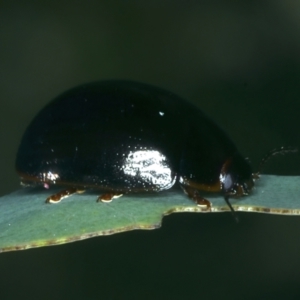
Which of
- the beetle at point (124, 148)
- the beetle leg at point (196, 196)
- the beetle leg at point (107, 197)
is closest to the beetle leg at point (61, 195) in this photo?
the beetle at point (124, 148)

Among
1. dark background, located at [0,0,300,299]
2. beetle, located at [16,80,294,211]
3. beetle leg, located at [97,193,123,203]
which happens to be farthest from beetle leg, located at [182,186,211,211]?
dark background, located at [0,0,300,299]

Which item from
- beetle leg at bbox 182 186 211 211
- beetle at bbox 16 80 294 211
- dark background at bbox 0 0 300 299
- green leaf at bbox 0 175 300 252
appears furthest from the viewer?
dark background at bbox 0 0 300 299

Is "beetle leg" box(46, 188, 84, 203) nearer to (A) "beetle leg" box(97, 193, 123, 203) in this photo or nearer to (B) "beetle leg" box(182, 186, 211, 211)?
(A) "beetle leg" box(97, 193, 123, 203)

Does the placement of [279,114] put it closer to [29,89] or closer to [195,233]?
[195,233]

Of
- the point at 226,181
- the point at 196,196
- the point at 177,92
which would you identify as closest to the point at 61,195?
the point at 196,196

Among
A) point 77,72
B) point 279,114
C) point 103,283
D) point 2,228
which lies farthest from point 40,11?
point 2,228

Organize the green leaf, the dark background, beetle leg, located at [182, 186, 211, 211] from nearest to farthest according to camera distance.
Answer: the green leaf, beetle leg, located at [182, 186, 211, 211], the dark background
